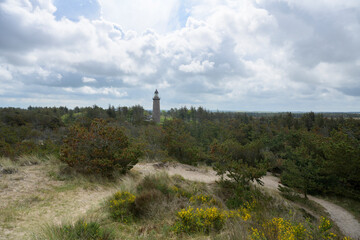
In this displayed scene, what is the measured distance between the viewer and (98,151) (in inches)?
309

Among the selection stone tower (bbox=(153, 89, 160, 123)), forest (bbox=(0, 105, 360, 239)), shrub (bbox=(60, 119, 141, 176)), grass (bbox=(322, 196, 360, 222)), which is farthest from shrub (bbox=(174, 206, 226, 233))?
stone tower (bbox=(153, 89, 160, 123))

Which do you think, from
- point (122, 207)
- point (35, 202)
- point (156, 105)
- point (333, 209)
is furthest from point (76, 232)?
point (156, 105)

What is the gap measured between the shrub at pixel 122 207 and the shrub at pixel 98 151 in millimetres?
2527

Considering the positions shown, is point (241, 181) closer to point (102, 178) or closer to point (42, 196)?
point (102, 178)

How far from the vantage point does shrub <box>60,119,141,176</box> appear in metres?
7.45

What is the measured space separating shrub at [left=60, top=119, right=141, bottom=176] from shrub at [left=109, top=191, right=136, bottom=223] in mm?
2527

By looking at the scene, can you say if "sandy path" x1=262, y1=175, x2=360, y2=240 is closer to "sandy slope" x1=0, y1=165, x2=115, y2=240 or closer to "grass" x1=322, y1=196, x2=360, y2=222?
"grass" x1=322, y1=196, x2=360, y2=222

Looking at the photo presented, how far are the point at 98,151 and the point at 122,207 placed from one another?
3.79 m

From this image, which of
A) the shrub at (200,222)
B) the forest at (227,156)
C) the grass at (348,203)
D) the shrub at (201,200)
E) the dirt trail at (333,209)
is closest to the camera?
the shrub at (200,222)

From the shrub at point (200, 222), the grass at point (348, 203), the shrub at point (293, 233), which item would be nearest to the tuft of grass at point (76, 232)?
the shrub at point (200, 222)

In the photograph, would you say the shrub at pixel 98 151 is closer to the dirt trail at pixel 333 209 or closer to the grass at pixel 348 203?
the dirt trail at pixel 333 209

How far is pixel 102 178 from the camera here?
Result: 24.0 ft

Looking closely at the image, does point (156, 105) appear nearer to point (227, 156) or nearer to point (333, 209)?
point (227, 156)

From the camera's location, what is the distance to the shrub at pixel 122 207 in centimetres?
451
